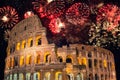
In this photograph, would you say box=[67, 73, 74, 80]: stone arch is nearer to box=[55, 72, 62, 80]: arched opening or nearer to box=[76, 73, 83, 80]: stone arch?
box=[76, 73, 83, 80]: stone arch

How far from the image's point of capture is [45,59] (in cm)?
2658

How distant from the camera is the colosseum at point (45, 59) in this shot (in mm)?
25578

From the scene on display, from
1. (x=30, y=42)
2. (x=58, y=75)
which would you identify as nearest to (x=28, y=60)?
(x=30, y=42)

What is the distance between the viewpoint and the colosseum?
2558cm

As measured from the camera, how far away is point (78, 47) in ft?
90.1

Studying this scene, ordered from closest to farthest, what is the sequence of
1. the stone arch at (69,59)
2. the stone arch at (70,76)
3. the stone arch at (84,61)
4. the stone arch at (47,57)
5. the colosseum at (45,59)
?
the colosseum at (45,59) → the stone arch at (70,76) → the stone arch at (47,57) → the stone arch at (69,59) → the stone arch at (84,61)

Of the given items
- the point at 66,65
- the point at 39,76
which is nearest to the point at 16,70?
the point at 39,76

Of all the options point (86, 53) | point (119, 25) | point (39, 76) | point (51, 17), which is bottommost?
point (39, 76)

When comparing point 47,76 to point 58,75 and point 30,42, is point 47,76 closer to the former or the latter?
point 58,75

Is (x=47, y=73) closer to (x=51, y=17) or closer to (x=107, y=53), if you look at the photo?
(x=51, y=17)

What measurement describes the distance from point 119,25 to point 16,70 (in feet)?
48.2

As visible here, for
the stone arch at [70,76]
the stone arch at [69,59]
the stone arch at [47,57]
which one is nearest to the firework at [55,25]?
the stone arch at [47,57]

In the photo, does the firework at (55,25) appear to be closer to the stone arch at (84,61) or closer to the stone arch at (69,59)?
the stone arch at (69,59)

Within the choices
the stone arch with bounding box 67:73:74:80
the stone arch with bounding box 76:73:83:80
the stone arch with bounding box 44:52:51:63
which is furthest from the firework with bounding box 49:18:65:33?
the stone arch with bounding box 76:73:83:80
